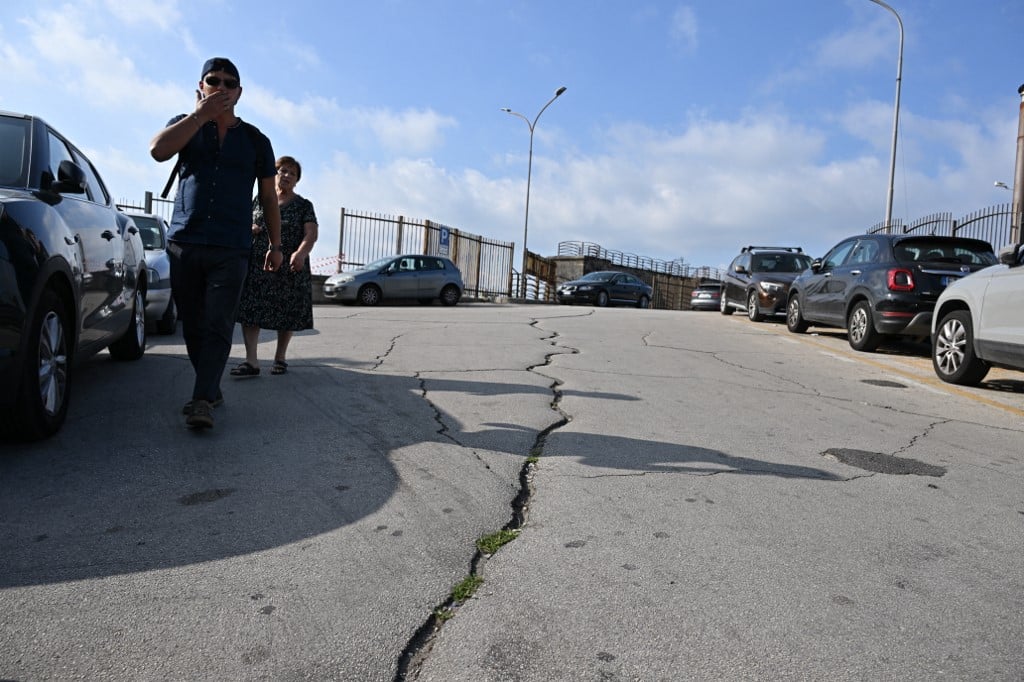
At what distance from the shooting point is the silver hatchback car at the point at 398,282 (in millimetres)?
20047

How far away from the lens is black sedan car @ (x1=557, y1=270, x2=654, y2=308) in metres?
28.2

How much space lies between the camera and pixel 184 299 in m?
4.59

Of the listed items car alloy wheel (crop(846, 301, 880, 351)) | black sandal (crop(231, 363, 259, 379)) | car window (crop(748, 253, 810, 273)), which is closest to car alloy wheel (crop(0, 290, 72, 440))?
black sandal (crop(231, 363, 259, 379))

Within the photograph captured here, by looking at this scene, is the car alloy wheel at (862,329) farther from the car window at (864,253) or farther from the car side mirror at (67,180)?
the car side mirror at (67,180)

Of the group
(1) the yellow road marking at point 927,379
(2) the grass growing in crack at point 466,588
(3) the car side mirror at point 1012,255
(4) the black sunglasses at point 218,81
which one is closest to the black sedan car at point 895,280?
(1) the yellow road marking at point 927,379

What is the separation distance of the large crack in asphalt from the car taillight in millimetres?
5288

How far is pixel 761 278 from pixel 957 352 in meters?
7.99

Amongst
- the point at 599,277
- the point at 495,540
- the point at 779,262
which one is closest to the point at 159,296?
the point at 495,540

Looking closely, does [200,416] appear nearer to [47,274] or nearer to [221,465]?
[221,465]

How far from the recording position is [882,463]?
4461mm

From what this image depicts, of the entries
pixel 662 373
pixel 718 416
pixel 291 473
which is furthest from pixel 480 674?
pixel 662 373

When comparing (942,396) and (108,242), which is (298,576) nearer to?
(108,242)

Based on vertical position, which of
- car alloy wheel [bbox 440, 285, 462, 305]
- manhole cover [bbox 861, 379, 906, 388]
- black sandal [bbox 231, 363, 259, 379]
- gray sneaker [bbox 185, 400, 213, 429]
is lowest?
gray sneaker [bbox 185, 400, 213, 429]

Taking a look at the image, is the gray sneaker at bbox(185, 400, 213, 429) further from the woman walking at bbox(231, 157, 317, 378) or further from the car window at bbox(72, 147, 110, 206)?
the car window at bbox(72, 147, 110, 206)
